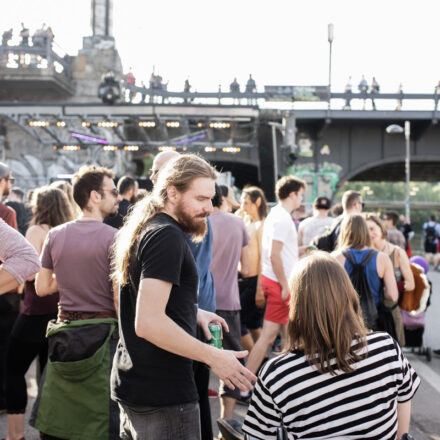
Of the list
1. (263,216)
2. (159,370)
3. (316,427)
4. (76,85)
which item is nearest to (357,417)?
(316,427)

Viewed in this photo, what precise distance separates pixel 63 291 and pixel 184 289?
1.46m

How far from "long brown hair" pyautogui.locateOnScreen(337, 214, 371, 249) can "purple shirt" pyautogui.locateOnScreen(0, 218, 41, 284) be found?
304 cm

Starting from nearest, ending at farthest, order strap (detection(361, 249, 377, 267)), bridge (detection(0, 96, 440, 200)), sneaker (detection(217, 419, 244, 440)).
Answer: sneaker (detection(217, 419, 244, 440)) → strap (detection(361, 249, 377, 267)) → bridge (detection(0, 96, 440, 200))

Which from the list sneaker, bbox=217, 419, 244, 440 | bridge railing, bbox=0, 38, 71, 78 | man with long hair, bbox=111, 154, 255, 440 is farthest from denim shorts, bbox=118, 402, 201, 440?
bridge railing, bbox=0, 38, 71, 78

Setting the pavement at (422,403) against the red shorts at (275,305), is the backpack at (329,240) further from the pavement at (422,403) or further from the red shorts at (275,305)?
the pavement at (422,403)

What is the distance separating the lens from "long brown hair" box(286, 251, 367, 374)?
2.05m

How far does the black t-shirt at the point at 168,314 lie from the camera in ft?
6.58

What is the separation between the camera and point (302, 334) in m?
2.10

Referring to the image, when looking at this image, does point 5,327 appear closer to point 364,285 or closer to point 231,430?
point 231,430

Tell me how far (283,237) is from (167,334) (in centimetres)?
336

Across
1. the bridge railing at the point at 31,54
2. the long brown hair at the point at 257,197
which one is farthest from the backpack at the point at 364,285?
the bridge railing at the point at 31,54

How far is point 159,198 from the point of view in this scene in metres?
2.22

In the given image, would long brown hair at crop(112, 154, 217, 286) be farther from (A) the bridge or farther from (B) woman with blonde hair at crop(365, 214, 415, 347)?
(A) the bridge

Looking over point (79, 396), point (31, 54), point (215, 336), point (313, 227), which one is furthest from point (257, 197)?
point (31, 54)
